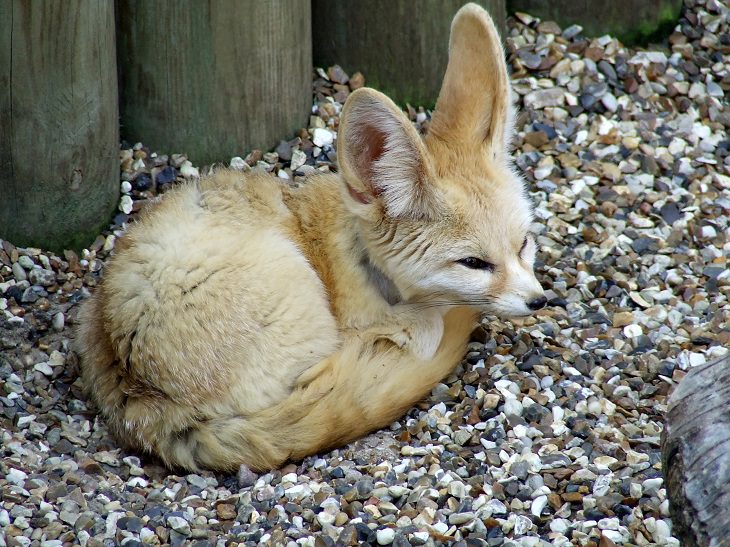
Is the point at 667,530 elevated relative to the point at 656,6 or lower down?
lower down

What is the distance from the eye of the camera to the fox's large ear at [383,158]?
3.75 metres

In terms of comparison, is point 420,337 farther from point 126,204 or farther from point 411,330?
point 126,204

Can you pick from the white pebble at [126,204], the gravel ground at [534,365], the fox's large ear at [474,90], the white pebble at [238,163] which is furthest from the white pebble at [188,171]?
the fox's large ear at [474,90]

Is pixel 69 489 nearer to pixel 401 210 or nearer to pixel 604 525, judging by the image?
pixel 401 210

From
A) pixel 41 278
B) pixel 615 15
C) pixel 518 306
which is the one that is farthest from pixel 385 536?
pixel 615 15

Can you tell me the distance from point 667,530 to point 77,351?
8.62ft

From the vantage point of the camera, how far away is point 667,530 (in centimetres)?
334

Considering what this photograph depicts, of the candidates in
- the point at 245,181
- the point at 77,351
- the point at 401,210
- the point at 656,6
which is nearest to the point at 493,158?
the point at 401,210

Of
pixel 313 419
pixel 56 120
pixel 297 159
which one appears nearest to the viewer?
pixel 313 419

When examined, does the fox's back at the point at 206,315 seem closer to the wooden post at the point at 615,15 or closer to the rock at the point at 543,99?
the rock at the point at 543,99

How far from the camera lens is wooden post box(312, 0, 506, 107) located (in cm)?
546

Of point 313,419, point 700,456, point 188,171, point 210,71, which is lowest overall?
point 313,419

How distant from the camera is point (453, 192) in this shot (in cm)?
402

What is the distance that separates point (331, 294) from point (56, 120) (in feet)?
5.13
